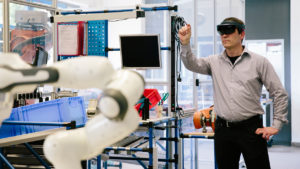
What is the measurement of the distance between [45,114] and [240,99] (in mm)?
1404

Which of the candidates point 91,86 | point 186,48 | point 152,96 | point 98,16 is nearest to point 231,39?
point 186,48

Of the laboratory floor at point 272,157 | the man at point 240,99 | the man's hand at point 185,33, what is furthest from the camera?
the laboratory floor at point 272,157

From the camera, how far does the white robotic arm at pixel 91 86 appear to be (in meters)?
0.55

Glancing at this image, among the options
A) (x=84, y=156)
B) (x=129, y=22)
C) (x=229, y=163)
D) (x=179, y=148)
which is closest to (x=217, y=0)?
(x=129, y=22)

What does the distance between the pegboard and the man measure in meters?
1.26

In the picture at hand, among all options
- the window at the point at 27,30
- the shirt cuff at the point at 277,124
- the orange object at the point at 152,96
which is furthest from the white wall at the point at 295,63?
the shirt cuff at the point at 277,124

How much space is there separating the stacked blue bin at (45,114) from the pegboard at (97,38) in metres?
0.62

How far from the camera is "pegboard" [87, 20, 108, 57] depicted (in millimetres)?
3615

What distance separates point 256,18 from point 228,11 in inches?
49.7

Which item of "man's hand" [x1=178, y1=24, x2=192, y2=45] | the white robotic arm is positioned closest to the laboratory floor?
"man's hand" [x1=178, y1=24, x2=192, y2=45]

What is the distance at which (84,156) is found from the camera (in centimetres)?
62

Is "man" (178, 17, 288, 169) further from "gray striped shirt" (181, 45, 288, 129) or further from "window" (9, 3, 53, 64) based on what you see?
"window" (9, 3, 53, 64)

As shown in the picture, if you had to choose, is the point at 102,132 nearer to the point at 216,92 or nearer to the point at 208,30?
the point at 216,92

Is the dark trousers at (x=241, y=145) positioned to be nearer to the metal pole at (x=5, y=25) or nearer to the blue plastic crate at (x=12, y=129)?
the blue plastic crate at (x=12, y=129)
